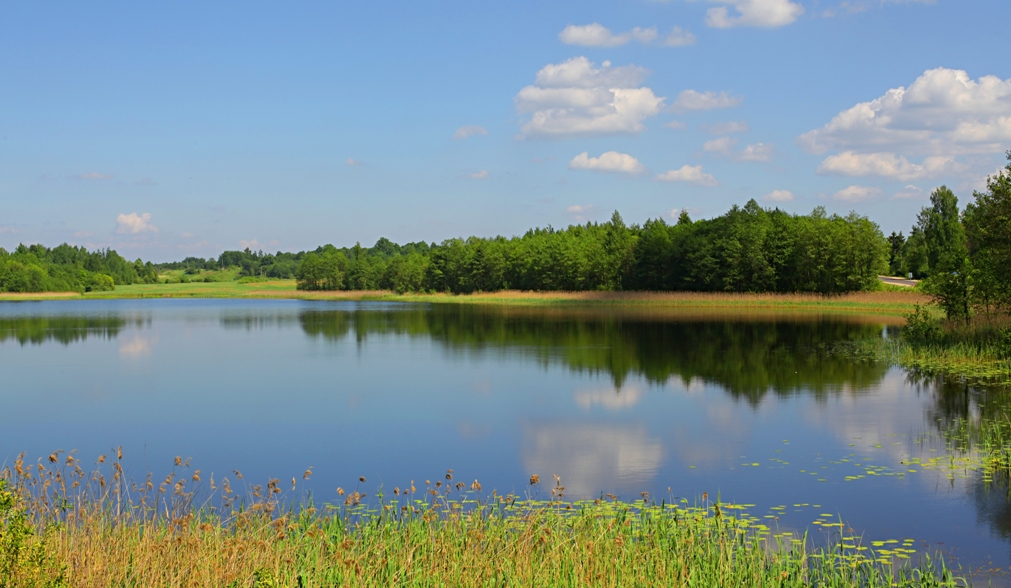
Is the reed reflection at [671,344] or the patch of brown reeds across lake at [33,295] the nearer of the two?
the reed reflection at [671,344]

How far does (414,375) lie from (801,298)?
40697 mm

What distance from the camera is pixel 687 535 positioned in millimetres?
7855

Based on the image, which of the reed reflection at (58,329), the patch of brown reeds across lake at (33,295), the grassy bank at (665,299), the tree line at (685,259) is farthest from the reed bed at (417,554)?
the patch of brown reeds across lake at (33,295)

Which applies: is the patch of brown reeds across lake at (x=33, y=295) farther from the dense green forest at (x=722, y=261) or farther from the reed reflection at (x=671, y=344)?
the reed reflection at (x=671, y=344)

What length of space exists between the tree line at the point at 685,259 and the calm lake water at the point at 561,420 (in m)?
29.0

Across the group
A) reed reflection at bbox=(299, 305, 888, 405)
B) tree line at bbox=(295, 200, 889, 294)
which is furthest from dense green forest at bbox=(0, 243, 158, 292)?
reed reflection at bbox=(299, 305, 888, 405)

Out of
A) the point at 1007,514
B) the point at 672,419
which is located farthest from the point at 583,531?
the point at 672,419

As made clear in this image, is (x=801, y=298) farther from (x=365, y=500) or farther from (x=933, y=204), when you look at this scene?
(x=365, y=500)

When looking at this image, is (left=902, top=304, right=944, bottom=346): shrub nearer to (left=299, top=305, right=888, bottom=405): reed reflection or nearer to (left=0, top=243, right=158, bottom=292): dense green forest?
(left=299, top=305, right=888, bottom=405): reed reflection

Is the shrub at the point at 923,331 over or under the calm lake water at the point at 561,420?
over

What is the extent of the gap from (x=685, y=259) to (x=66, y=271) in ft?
305

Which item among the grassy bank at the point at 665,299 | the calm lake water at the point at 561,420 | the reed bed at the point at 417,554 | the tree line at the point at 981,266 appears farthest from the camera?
the grassy bank at the point at 665,299

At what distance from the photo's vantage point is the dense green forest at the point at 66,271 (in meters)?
106

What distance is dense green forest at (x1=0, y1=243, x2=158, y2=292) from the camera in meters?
106
